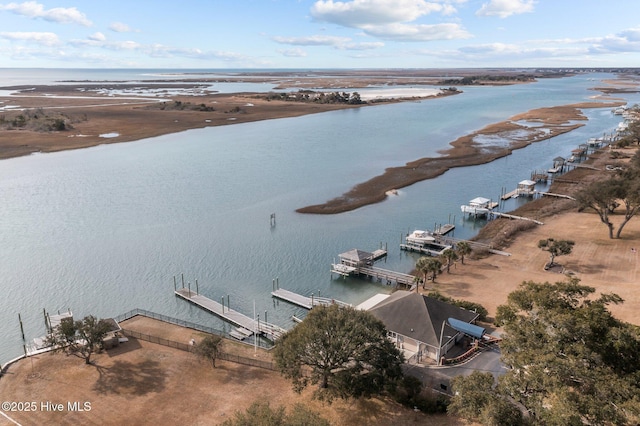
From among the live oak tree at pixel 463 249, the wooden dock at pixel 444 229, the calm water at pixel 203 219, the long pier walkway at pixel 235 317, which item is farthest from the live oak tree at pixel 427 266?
the long pier walkway at pixel 235 317

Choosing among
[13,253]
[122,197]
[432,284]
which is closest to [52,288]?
[13,253]

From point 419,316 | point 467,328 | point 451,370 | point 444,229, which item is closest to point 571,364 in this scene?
point 451,370

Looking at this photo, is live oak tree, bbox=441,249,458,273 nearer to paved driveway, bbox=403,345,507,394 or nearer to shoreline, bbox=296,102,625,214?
paved driveway, bbox=403,345,507,394

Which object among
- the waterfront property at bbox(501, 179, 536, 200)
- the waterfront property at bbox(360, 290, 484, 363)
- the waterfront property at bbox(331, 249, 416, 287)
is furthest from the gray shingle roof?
the waterfront property at bbox(501, 179, 536, 200)

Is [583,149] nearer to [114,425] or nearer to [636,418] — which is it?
[636,418]

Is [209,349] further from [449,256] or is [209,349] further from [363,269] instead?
[449,256]

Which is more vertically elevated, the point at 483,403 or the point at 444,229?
the point at 483,403
